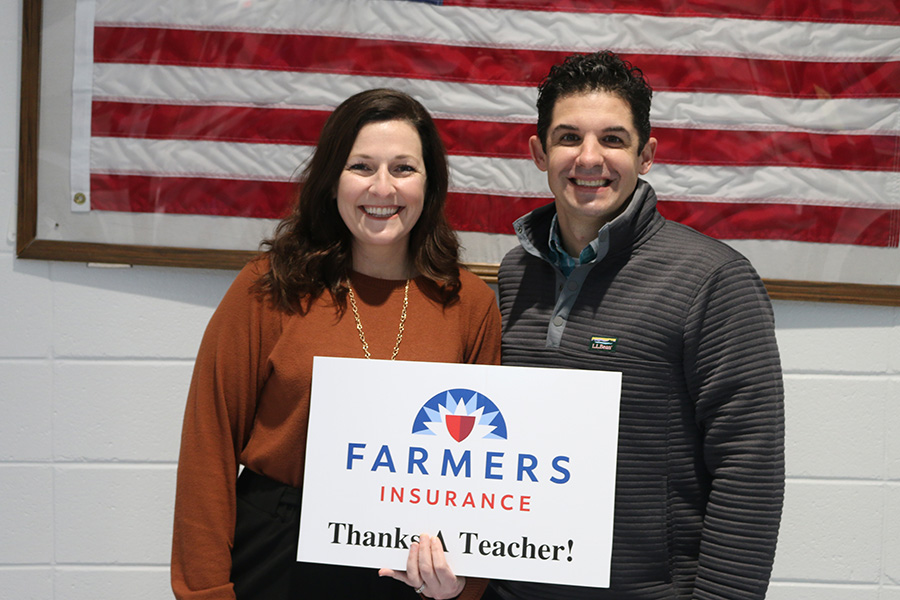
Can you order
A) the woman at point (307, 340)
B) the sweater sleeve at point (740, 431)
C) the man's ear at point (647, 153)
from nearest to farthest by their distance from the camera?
A: the sweater sleeve at point (740, 431) → the woman at point (307, 340) → the man's ear at point (647, 153)

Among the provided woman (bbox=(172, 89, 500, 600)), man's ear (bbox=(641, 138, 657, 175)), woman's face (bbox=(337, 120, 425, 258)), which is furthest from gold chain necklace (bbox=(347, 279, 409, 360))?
man's ear (bbox=(641, 138, 657, 175))

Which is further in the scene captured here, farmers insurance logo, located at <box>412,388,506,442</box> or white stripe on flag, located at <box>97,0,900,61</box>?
white stripe on flag, located at <box>97,0,900,61</box>

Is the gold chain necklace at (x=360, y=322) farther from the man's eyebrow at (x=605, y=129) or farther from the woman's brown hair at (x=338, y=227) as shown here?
the man's eyebrow at (x=605, y=129)

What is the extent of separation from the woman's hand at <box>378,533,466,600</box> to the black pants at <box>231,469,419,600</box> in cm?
9

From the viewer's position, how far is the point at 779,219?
1889mm

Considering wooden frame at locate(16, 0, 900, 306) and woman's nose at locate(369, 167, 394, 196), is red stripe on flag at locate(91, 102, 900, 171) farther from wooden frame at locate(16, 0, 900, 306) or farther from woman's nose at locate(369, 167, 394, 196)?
woman's nose at locate(369, 167, 394, 196)

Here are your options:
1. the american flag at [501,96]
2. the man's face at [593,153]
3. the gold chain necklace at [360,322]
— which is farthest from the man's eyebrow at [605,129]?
the american flag at [501,96]

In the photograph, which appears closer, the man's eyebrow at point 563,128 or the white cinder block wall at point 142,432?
the man's eyebrow at point 563,128

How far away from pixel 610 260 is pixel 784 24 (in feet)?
3.49

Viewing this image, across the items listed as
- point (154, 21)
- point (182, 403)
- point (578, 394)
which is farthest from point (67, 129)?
point (578, 394)

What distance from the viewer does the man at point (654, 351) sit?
3.78 feet

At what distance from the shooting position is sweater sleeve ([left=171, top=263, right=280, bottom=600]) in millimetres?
1231

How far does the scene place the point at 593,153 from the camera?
1.26 meters

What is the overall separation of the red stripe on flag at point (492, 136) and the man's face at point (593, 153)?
0.59 m
